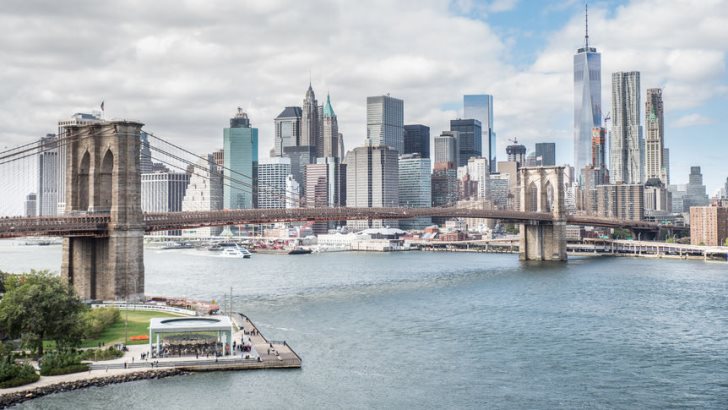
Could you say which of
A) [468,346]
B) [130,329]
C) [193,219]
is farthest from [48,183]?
[468,346]

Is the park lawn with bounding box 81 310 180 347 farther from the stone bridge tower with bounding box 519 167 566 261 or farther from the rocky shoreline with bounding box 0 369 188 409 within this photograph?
the stone bridge tower with bounding box 519 167 566 261

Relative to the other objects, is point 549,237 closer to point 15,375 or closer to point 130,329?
point 130,329

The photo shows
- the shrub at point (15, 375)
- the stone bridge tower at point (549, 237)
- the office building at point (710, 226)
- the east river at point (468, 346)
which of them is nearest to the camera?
the shrub at point (15, 375)

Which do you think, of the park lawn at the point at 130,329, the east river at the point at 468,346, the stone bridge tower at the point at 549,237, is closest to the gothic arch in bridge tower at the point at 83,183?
the park lawn at the point at 130,329

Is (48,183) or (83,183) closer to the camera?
(83,183)

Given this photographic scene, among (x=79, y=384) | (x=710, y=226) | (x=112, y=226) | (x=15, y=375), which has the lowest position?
(x=79, y=384)

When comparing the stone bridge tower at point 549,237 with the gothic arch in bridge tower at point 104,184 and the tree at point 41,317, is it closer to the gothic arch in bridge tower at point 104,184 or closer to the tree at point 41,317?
the gothic arch in bridge tower at point 104,184
